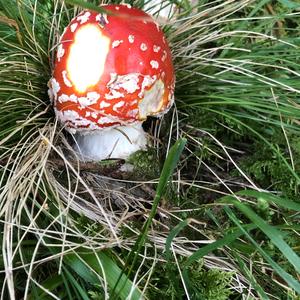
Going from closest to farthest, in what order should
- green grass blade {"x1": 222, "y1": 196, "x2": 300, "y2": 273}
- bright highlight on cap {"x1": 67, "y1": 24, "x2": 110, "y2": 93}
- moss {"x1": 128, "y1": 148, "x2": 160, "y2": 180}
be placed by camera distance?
green grass blade {"x1": 222, "y1": 196, "x2": 300, "y2": 273} < bright highlight on cap {"x1": 67, "y1": 24, "x2": 110, "y2": 93} < moss {"x1": 128, "y1": 148, "x2": 160, "y2": 180}

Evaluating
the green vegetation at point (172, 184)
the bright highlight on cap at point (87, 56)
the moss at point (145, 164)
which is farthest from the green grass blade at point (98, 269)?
the bright highlight on cap at point (87, 56)

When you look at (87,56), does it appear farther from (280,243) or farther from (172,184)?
(280,243)

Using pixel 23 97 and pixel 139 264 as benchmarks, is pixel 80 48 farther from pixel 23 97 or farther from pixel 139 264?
pixel 139 264

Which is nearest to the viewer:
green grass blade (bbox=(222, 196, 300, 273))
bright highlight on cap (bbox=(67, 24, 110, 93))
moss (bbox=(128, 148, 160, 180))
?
green grass blade (bbox=(222, 196, 300, 273))

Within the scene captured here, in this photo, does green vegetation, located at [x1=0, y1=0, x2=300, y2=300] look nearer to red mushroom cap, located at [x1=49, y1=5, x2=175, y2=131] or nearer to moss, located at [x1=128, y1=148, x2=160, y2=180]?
moss, located at [x1=128, y1=148, x2=160, y2=180]

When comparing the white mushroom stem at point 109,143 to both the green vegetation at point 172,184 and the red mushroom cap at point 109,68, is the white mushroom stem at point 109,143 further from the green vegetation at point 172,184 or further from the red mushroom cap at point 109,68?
the red mushroom cap at point 109,68

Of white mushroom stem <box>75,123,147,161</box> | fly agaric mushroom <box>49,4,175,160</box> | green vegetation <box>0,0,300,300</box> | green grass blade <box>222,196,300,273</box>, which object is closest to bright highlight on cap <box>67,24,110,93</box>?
fly agaric mushroom <box>49,4,175,160</box>

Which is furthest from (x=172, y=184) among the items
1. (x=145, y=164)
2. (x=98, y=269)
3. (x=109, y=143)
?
(x=98, y=269)
